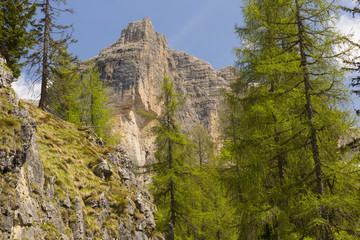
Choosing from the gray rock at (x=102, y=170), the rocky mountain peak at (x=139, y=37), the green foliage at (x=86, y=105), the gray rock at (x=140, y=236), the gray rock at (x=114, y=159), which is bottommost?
the gray rock at (x=140, y=236)

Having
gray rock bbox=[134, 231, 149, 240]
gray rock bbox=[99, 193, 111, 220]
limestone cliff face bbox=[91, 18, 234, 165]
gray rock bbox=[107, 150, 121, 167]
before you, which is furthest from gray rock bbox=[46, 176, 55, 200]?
limestone cliff face bbox=[91, 18, 234, 165]

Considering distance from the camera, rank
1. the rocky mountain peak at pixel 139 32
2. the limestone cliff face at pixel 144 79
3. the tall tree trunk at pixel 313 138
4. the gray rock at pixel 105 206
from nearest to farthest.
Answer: the tall tree trunk at pixel 313 138 → the gray rock at pixel 105 206 → the limestone cliff face at pixel 144 79 → the rocky mountain peak at pixel 139 32

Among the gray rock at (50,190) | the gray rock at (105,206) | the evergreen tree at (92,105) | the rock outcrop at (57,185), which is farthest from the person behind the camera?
the evergreen tree at (92,105)

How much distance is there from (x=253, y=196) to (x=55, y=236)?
5.46 m

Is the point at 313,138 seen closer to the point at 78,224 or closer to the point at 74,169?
the point at 78,224

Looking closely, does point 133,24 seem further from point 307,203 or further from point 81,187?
point 307,203

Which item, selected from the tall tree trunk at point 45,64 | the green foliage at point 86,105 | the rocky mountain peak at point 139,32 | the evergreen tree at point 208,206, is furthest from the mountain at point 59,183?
the rocky mountain peak at point 139,32

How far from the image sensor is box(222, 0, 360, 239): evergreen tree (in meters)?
5.46

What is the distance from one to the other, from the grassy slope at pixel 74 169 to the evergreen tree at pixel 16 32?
4394 mm

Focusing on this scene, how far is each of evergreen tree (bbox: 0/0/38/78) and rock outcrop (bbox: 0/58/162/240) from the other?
447 cm

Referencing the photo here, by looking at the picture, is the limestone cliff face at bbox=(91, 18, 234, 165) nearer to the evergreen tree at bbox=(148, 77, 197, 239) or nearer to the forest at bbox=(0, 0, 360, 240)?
the evergreen tree at bbox=(148, 77, 197, 239)

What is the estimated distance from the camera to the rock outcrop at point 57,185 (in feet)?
21.8

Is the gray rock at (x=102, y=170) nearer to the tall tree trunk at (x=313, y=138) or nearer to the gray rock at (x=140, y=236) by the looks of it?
the gray rock at (x=140, y=236)

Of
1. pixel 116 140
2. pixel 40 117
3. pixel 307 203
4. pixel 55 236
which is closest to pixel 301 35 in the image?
pixel 307 203
